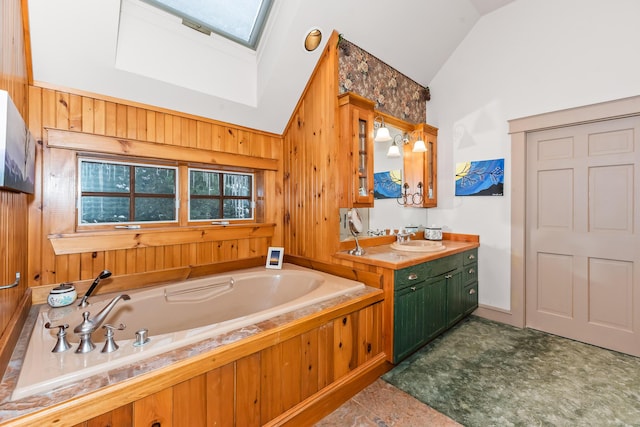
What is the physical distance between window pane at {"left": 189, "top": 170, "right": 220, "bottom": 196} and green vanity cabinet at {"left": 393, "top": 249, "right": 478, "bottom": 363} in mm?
1714

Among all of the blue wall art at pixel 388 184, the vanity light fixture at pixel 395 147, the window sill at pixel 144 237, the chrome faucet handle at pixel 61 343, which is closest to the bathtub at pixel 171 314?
the chrome faucet handle at pixel 61 343

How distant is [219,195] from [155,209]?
1.75ft

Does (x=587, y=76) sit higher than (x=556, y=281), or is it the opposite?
(x=587, y=76)

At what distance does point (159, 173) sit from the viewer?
2246 millimetres

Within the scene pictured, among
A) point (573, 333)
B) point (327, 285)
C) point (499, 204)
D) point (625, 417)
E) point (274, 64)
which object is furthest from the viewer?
point (499, 204)

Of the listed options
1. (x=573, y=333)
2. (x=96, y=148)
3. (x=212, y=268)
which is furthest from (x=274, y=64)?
(x=573, y=333)

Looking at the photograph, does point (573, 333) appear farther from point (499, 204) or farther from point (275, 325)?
point (275, 325)

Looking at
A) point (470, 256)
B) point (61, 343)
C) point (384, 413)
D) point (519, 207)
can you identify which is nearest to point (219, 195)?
point (61, 343)

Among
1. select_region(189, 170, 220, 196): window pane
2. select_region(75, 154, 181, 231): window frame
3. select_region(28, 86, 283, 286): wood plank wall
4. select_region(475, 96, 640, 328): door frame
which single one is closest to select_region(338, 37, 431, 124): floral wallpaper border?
select_region(475, 96, 640, 328): door frame

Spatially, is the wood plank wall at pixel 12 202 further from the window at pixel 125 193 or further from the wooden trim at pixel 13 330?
the window at pixel 125 193

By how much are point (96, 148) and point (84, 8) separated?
2.52ft

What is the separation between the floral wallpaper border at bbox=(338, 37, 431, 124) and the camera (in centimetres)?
246

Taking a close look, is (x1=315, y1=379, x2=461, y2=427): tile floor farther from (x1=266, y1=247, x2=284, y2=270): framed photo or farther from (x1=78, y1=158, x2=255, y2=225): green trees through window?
(x1=78, y1=158, x2=255, y2=225): green trees through window

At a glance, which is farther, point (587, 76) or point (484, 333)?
point (484, 333)
